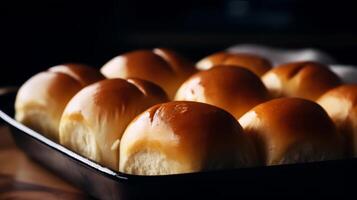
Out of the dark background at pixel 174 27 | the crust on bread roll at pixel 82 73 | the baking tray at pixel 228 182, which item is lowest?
the dark background at pixel 174 27

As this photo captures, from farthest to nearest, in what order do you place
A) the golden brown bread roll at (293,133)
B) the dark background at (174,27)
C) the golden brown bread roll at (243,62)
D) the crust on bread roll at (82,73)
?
the dark background at (174,27) < the golden brown bread roll at (243,62) < the crust on bread roll at (82,73) < the golden brown bread roll at (293,133)

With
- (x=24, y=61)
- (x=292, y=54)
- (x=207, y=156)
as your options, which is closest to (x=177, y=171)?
(x=207, y=156)

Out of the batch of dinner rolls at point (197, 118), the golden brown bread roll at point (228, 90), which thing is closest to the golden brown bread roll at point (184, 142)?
the batch of dinner rolls at point (197, 118)

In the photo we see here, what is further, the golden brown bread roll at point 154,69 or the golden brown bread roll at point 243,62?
the golden brown bread roll at point 243,62

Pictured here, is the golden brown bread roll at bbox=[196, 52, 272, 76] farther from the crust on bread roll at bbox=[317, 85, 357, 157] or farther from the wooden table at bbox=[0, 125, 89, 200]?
the wooden table at bbox=[0, 125, 89, 200]

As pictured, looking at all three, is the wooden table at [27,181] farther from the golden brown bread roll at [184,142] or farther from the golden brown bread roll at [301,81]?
the golden brown bread roll at [301,81]

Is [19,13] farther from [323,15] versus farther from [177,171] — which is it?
[177,171]

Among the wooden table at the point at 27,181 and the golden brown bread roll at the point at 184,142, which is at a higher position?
the golden brown bread roll at the point at 184,142

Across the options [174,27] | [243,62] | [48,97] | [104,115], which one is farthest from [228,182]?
[174,27]

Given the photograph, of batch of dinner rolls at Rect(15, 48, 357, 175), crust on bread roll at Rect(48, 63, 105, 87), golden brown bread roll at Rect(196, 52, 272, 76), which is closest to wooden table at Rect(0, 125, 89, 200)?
batch of dinner rolls at Rect(15, 48, 357, 175)
